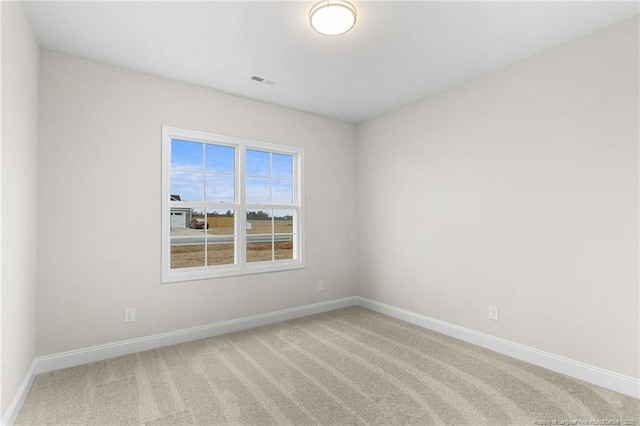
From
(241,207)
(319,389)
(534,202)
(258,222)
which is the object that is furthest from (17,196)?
(534,202)

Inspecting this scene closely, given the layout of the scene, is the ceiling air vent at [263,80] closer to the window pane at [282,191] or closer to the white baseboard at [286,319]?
A: the window pane at [282,191]

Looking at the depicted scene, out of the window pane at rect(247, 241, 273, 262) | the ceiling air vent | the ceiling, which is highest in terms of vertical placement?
the ceiling

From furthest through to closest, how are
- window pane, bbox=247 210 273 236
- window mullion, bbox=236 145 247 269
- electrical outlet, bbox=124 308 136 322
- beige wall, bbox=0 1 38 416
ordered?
window pane, bbox=247 210 273 236 → window mullion, bbox=236 145 247 269 → electrical outlet, bbox=124 308 136 322 → beige wall, bbox=0 1 38 416

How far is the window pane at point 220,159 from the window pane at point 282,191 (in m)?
0.60

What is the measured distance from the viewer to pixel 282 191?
14.0 ft

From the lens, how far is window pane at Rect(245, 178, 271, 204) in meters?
3.93

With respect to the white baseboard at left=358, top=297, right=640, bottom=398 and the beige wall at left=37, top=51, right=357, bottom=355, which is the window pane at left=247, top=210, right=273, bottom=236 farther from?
the white baseboard at left=358, top=297, right=640, bottom=398

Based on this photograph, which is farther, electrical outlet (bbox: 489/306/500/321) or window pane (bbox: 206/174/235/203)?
window pane (bbox: 206/174/235/203)

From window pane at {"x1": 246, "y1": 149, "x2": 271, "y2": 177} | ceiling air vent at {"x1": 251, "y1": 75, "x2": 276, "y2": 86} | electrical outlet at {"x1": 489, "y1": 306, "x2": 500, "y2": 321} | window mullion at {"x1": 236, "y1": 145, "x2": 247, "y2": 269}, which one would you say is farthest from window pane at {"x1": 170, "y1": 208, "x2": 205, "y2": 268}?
electrical outlet at {"x1": 489, "y1": 306, "x2": 500, "y2": 321}

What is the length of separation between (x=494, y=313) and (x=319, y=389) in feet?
6.17

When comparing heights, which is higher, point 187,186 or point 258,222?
point 187,186

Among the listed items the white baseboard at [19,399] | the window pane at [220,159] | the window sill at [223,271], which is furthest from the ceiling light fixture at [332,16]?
the white baseboard at [19,399]

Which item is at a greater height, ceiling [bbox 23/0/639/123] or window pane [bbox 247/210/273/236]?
ceiling [bbox 23/0/639/123]

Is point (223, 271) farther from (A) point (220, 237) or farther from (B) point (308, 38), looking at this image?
(B) point (308, 38)
